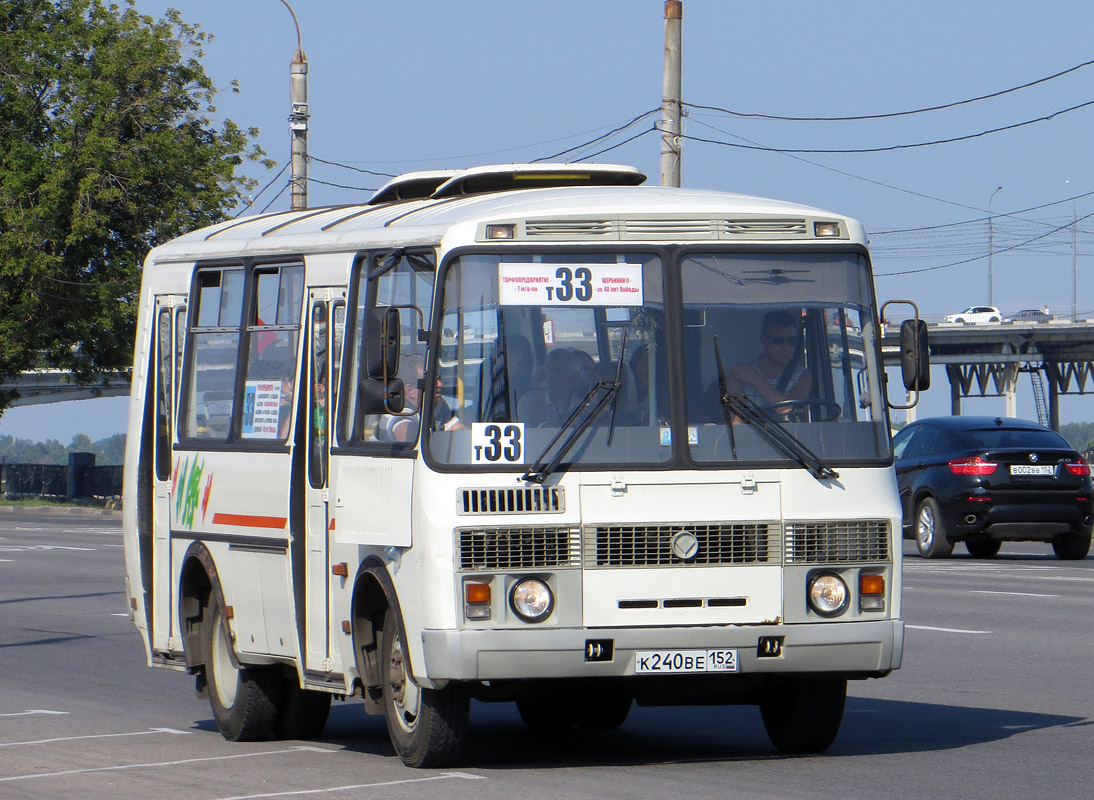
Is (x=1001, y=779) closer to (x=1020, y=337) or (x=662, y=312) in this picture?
(x=662, y=312)

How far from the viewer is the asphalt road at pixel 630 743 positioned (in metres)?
8.23

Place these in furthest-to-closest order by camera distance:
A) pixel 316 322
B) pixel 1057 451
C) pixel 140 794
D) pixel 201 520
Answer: pixel 1057 451 → pixel 201 520 → pixel 316 322 → pixel 140 794

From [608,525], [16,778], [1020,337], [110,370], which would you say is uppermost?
[1020,337]

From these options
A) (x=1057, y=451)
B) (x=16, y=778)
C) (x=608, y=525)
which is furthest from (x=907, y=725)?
(x=1057, y=451)

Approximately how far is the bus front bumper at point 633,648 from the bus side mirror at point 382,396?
976 millimetres

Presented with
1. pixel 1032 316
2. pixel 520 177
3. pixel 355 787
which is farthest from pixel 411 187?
pixel 1032 316

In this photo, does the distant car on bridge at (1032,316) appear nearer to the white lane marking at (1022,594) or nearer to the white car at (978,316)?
the white car at (978,316)

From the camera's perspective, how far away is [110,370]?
2151 inches

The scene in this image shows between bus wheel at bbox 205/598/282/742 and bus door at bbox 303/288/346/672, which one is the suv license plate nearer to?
bus wheel at bbox 205/598/282/742

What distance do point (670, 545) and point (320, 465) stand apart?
1.95m

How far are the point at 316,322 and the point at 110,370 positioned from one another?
152 ft

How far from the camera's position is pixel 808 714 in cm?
921

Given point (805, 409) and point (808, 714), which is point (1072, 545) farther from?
point (805, 409)

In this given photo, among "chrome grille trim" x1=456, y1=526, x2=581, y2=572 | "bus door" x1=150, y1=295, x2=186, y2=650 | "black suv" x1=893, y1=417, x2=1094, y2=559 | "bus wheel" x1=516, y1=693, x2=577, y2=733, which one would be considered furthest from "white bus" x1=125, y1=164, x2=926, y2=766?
"black suv" x1=893, y1=417, x2=1094, y2=559
